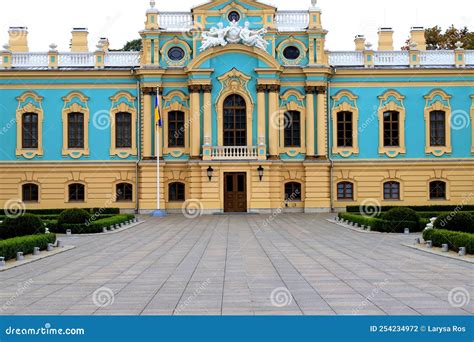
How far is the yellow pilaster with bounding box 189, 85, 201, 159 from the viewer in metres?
42.9

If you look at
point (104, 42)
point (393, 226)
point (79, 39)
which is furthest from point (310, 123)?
point (79, 39)

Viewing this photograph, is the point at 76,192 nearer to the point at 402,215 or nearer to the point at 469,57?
the point at 402,215

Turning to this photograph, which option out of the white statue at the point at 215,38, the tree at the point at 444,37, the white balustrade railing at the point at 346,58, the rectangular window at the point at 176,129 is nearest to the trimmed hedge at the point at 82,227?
the rectangular window at the point at 176,129

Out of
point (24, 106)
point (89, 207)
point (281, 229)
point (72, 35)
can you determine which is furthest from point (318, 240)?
point (72, 35)

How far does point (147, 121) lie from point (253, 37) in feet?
30.2

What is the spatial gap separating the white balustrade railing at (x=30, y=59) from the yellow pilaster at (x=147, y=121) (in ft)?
25.1

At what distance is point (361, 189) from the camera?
4416 cm

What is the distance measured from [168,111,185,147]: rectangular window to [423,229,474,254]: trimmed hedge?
984 inches

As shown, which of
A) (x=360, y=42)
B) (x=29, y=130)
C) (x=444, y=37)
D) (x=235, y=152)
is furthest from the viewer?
(x=444, y=37)

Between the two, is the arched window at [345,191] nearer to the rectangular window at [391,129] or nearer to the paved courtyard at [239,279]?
the rectangular window at [391,129]

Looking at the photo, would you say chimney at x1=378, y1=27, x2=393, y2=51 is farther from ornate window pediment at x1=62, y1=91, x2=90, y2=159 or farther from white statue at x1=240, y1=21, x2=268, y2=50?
ornate window pediment at x1=62, y1=91, x2=90, y2=159

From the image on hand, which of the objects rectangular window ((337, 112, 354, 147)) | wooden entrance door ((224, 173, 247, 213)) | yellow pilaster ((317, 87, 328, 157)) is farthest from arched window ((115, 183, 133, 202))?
rectangular window ((337, 112, 354, 147))

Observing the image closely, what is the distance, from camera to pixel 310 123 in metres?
43.7

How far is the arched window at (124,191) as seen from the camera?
44.3 meters
